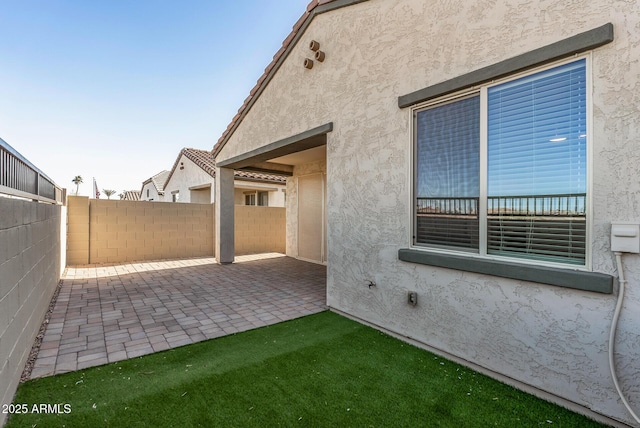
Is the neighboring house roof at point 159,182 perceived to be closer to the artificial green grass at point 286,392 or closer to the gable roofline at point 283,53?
the gable roofline at point 283,53

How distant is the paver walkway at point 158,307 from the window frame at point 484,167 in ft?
10.8

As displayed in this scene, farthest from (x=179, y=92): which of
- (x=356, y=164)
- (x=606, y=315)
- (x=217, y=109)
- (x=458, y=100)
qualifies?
(x=606, y=315)

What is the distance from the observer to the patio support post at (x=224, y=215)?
11.7 m

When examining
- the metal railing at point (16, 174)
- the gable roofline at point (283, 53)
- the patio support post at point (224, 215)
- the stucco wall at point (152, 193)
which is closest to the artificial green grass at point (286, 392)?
the metal railing at point (16, 174)

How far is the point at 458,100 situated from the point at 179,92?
14.8m

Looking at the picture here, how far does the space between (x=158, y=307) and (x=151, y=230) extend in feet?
23.5

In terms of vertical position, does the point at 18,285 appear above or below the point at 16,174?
below

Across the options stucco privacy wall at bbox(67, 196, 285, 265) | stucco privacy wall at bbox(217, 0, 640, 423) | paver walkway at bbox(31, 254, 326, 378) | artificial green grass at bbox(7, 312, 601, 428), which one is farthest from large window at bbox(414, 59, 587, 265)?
stucco privacy wall at bbox(67, 196, 285, 265)

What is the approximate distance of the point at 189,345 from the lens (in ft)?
15.1

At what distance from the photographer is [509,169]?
3598 mm

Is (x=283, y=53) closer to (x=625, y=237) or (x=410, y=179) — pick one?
(x=410, y=179)

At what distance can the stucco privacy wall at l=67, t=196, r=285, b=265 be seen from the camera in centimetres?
1106

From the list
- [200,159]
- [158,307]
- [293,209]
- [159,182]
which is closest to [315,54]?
[158,307]

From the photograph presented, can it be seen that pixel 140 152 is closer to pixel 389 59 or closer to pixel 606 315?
pixel 389 59
